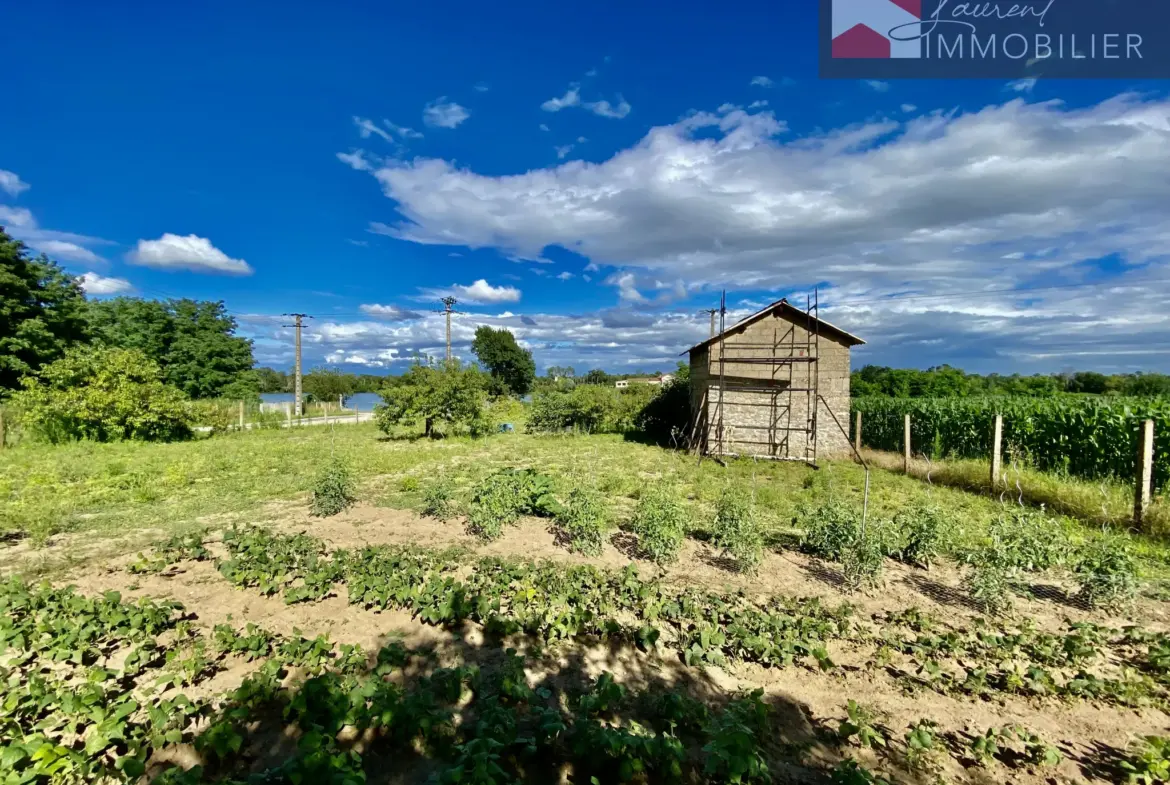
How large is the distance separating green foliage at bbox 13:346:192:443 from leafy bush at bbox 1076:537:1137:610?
22.0m

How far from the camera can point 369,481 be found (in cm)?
1121

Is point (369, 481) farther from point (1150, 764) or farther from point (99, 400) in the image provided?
point (1150, 764)

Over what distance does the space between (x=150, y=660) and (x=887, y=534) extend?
294 inches

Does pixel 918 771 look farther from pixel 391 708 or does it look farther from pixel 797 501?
pixel 797 501

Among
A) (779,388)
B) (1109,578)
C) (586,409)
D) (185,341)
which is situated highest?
(185,341)

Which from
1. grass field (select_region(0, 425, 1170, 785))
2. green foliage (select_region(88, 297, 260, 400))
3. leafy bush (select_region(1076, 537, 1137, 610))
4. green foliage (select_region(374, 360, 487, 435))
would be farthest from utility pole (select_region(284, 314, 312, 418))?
leafy bush (select_region(1076, 537, 1137, 610))

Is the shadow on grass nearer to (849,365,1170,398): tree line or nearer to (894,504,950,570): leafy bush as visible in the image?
(894,504,950,570): leafy bush

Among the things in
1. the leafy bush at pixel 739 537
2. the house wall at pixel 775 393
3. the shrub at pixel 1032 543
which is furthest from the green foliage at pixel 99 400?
the shrub at pixel 1032 543

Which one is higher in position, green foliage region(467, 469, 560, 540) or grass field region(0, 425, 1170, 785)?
green foliage region(467, 469, 560, 540)

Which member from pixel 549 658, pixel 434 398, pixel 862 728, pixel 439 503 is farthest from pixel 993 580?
pixel 434 398

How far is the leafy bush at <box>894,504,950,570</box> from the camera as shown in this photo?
601 cm

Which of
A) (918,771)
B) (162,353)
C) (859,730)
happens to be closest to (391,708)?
(859,730)

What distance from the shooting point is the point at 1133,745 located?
3.06 m

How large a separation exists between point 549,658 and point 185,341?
36396 millimetres
